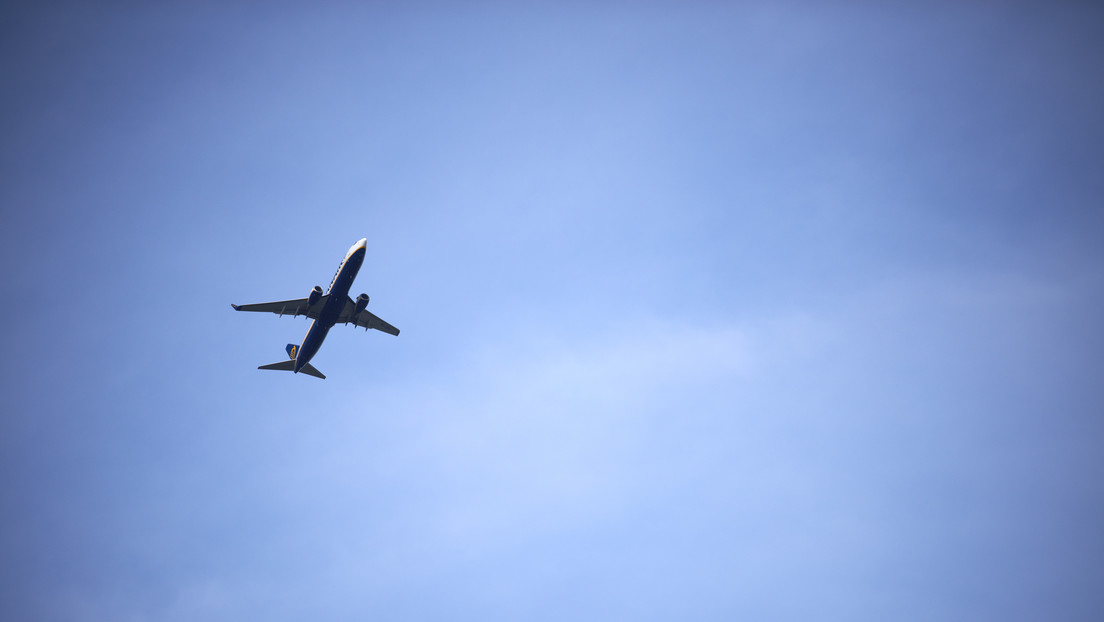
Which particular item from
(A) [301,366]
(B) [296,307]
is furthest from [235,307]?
(A) [301,366]

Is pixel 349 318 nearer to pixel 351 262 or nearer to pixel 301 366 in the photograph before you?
pixel 301 366


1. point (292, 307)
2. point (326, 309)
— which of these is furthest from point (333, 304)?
point (292, 307)

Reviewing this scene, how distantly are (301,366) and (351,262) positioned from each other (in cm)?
1925

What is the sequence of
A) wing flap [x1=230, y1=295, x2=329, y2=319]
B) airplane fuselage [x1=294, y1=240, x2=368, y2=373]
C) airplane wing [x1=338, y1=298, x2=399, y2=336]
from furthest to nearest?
airplane wing [x1=338, y1=298, x2=399, y2=336], wing flap [x1=230, y1=295, x2=329, y2=319], airplane fuselage [x1=294, y1=240, x2=368, y2=373]

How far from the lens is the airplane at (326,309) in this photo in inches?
2699

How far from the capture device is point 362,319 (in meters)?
81.5

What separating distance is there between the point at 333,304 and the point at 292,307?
19.0ft

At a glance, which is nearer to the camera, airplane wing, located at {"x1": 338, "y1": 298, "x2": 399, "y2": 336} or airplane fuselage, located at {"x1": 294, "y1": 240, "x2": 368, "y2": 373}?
airplane fuselage, located at {"x1": 294, "y1": 240, "x2": 368, "y2": 373}

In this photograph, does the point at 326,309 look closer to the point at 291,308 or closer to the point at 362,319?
the point at 291,308

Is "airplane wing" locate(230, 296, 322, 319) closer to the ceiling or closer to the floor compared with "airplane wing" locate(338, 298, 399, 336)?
closer to the floor

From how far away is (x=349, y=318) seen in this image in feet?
260

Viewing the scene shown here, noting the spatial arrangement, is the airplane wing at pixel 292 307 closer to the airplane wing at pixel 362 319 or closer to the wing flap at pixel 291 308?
the wing flap at pixel 291 308

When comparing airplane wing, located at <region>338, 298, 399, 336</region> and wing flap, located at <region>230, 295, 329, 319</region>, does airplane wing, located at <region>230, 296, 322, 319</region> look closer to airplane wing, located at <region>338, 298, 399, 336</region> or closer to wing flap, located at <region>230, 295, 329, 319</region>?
wing flap, located at <region>230, 295, 329, 319</region>

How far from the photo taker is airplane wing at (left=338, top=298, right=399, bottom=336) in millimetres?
78756
